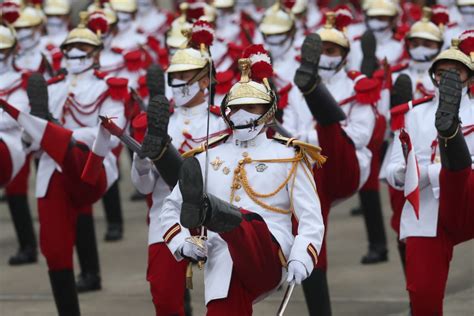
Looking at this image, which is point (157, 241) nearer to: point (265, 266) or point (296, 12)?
point (265, 266)

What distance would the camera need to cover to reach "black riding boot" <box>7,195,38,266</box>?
41.7 ft

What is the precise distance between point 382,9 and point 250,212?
6694mm

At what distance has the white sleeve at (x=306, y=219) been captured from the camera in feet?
23.9

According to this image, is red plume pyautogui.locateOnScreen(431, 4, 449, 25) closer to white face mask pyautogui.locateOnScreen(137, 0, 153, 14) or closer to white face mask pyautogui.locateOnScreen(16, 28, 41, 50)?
white face mask pyautogui.locateOnScreen(16, 28, 41, 50)

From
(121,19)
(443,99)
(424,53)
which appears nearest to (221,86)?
(424,53)

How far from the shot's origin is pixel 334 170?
32.3 feet

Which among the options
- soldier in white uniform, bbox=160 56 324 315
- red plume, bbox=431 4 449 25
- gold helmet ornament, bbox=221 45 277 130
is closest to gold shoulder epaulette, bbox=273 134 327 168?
soldier in white uniform, bbox=160 56 324 315

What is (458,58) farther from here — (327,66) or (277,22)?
(277,22)

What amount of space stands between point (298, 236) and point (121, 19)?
842 cm

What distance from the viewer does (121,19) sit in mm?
15453

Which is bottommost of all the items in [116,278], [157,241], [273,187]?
[116,278]

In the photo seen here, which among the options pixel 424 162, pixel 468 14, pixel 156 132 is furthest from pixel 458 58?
pixel 468 14

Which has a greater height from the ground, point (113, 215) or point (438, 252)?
point (438, 252)

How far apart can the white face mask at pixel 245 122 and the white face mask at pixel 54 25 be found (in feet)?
27.4
